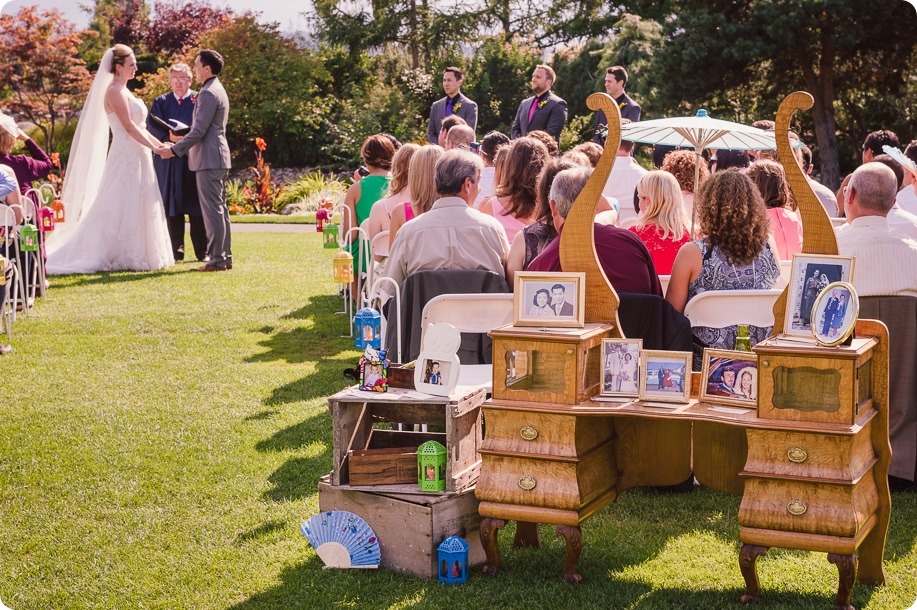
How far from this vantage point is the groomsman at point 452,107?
11234mm

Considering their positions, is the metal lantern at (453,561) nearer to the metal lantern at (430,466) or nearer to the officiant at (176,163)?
the metal lantern at (430,466)

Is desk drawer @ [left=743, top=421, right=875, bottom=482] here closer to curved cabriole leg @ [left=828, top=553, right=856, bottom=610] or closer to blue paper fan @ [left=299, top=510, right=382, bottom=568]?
curved cabriole leg @ [left=828, top=553, right=856, bottom=610]

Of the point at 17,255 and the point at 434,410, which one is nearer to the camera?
the point at 434,410

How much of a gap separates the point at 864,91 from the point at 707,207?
18078mm

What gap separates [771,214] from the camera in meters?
5.63

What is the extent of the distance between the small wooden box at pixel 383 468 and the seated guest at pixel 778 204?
2573mm

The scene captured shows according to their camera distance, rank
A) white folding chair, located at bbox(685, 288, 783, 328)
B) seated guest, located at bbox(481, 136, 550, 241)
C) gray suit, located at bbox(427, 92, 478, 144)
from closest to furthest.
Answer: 1. white folding chair, located at bbox(685, 288, 783, 328)
2. seated guest, located at bbox(481, 136, 550, 241)
3. gray suit, located at bbox(427, 92, 478, 144)

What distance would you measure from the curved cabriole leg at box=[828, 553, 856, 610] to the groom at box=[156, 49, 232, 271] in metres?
8.56

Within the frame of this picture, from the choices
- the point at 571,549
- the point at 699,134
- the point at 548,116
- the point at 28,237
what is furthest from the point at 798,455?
→ the point at 548,116

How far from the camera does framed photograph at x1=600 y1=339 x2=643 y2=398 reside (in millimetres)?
3680

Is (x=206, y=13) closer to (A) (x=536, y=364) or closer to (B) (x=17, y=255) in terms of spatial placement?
(B) (x=17, y=255)

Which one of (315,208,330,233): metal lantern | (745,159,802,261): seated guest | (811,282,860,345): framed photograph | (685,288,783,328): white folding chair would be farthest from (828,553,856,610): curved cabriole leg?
(315,208,330,233): metal lantern

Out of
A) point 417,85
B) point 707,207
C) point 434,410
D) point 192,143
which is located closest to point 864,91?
point 417,85

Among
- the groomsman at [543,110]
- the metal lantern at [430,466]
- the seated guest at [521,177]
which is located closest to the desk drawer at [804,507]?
the metal lantern at [430,466]
